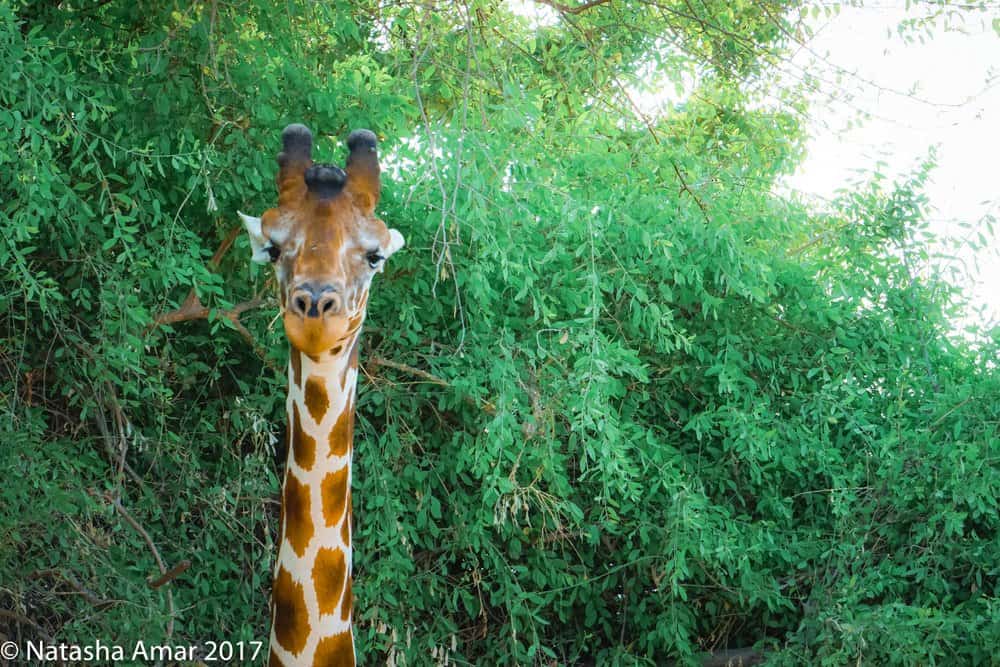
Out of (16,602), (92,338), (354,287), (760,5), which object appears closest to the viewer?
(354,287)

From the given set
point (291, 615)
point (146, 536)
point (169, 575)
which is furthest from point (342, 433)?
point (146, 536)

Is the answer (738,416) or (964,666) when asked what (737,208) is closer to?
(738,416)

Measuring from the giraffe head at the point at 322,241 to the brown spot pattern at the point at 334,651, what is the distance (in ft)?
2.15

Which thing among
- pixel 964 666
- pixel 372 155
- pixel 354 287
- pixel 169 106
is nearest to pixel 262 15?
pixel 169 106

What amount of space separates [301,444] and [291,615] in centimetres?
38

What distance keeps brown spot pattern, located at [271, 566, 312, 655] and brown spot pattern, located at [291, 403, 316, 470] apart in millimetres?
243

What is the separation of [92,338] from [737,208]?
2.51m

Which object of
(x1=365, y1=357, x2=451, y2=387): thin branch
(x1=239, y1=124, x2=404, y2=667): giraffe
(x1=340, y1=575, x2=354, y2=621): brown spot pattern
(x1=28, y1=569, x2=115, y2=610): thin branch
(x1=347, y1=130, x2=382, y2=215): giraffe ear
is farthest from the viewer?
(x1=365, y1=357, x2=451, y2=387): thin branch

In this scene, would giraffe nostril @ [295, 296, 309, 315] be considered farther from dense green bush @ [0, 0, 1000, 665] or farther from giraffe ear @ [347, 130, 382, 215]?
dense green bush @ [0, 0, 1000, 665]

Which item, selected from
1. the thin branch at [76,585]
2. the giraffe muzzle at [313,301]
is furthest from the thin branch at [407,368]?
the giraffe muzzle at [313,301]

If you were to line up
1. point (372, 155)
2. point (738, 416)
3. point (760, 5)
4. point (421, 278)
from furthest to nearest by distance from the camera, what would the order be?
point (760, 5), point (738, 416), point (421, 278), point (372, 155)

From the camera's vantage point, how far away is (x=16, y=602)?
12.8ft

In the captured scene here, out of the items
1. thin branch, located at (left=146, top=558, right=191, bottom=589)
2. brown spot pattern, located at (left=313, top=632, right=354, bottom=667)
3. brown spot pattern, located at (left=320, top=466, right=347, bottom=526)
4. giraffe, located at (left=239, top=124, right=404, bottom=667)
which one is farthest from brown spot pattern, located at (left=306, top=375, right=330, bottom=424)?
thin branch, located at (left=146, top=558, right=191, bottom=589)

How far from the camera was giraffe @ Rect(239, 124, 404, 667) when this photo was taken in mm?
2514
